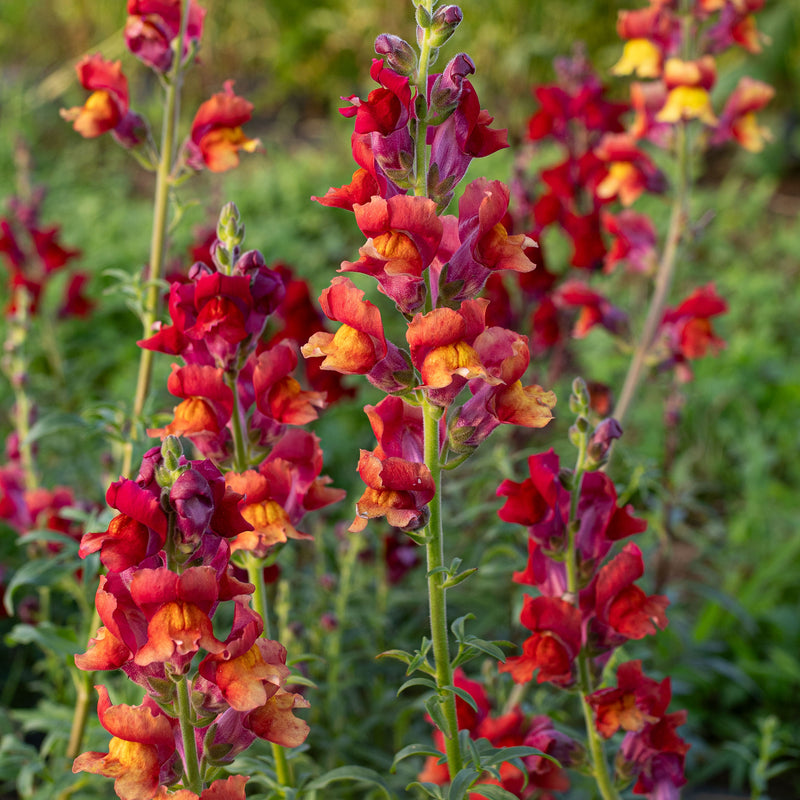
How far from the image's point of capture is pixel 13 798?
2.58 meters

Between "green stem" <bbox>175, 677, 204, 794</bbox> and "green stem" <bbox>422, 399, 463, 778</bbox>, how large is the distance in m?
0.35

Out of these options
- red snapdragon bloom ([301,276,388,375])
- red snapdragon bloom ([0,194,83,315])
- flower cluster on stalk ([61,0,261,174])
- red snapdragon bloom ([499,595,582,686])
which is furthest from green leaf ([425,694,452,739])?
red snapdragon bloom ([0,194,83,315])

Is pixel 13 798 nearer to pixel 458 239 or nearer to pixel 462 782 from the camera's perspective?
pixel 462 782

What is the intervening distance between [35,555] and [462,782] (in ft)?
4.99

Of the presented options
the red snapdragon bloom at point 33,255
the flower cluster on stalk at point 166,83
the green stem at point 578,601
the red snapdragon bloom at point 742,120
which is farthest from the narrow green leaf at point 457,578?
the red snapdragon bloom at point 33,255

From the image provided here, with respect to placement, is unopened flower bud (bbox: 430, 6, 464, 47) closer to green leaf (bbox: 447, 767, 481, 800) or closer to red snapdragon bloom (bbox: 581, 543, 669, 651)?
red snapdragon bloom (bbox: 581, 543, 669, 651)

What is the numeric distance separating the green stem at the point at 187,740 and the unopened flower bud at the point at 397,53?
0.84m

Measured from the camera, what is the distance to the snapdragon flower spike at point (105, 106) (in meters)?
1.94

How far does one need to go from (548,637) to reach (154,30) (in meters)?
1.45

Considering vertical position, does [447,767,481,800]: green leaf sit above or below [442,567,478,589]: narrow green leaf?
below

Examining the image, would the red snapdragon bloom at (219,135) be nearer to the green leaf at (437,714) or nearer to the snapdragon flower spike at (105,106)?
the snapdragon flower spike at (105,106)

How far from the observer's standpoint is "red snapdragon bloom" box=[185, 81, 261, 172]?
1.88m

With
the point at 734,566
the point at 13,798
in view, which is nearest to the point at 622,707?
the point at 13,798

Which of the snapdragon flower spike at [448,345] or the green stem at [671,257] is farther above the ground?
the green stem at [671,257]
